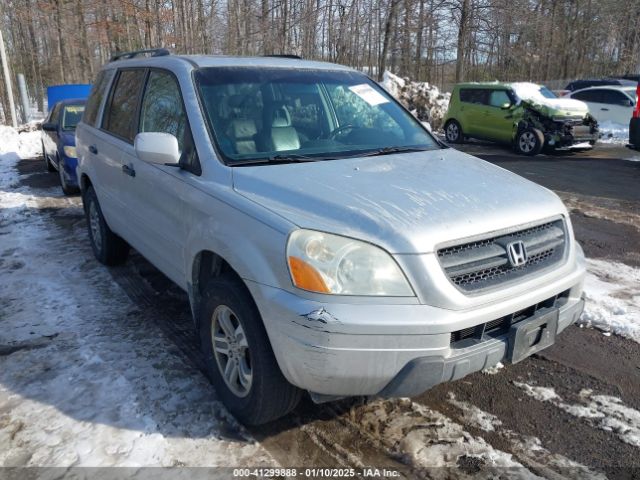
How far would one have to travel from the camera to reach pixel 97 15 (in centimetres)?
2600

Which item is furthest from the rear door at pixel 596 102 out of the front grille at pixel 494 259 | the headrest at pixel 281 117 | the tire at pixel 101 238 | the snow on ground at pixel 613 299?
the front grille at pixel 494 259

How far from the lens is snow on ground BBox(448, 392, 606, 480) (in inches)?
101

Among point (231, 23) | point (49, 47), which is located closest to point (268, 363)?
point (231, 23)

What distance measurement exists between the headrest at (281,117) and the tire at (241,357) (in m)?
1.14

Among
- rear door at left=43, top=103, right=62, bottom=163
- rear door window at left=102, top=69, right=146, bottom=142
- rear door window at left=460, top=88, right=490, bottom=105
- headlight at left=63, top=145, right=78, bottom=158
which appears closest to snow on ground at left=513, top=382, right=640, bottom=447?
rear door window at left=102, top=69, right=146, bottom=142

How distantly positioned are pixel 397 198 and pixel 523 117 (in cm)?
1268

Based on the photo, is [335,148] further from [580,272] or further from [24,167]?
[24,167]

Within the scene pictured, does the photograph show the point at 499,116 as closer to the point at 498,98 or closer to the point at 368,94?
the point at 498,98

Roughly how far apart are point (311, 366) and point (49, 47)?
36085mm

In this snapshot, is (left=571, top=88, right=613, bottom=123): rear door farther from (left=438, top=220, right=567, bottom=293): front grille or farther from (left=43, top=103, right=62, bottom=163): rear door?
(left=438, top=220, right=567, bottom=293): front grille

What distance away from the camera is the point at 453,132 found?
1689 cm

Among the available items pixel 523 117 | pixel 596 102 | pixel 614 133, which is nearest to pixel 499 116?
pixel 523 117

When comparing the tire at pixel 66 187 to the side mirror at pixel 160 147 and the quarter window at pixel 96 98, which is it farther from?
the side mirror at pixel 160 147

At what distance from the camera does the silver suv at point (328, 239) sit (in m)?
2.30
